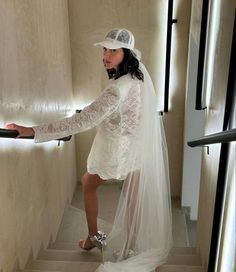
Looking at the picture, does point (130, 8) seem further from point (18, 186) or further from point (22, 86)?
point (18, 186)

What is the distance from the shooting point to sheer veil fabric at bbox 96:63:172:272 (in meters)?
2.28

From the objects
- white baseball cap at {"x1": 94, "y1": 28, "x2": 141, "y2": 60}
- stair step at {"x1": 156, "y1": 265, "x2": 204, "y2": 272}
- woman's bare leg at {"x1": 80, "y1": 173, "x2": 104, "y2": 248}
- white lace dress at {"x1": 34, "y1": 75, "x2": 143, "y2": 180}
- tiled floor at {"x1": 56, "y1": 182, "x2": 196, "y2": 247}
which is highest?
white baseball cap at {"x1": 94, "y1": 28, "x2": 141, "y2": 60}

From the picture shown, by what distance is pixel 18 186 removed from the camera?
2043 mm

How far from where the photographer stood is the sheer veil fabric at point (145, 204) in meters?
2.28

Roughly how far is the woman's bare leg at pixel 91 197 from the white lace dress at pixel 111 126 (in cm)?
9

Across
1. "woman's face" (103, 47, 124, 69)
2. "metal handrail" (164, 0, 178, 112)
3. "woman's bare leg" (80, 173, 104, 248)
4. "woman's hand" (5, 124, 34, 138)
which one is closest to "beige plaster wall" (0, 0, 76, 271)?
"woman's hand" (5, 124, 34, 138)

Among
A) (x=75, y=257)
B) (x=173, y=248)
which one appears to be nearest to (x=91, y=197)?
(x=75, y=257)

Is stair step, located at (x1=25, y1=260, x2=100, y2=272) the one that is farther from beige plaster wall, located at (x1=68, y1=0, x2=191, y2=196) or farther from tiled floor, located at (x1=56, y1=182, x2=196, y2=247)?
beige plaster wall, located at (x1=68, y1=0, x2=191, y2=196)

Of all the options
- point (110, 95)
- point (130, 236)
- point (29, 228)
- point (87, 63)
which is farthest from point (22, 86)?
point (87, 63)

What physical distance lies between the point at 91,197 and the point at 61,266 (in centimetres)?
52

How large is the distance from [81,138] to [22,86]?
7.41 ft

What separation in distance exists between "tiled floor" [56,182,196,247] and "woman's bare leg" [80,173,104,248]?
2.36 ft

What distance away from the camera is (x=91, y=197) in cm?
259

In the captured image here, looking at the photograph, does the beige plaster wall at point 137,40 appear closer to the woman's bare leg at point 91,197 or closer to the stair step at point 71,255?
the woman's bare leg at point 91,197
